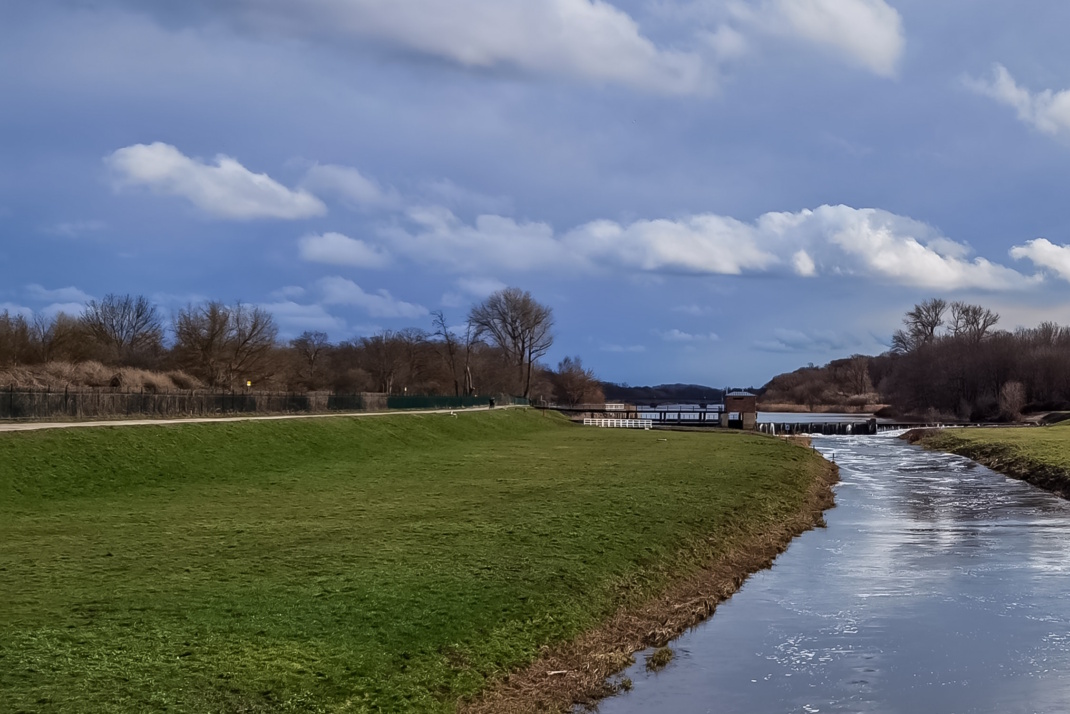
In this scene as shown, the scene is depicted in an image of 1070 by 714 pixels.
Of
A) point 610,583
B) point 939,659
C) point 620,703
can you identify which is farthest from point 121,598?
point 939,659

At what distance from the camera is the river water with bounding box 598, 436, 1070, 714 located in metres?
12.5

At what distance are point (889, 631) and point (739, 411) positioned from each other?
9446cm

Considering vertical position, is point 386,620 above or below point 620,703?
above

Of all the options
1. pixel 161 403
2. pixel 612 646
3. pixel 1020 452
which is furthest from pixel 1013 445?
pixel 612 646

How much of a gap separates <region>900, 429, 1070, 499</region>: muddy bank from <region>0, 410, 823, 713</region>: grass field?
→ 529 inches

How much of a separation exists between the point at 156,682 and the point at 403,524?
11779 millimetres

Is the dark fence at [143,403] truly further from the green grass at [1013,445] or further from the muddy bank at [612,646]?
the green grass at [1013,445]

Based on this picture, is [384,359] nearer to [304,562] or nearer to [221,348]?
[221,348]

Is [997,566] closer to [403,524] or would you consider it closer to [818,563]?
[818,563]

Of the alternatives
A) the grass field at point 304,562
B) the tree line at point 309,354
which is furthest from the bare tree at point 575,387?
the grass field at point 304,562

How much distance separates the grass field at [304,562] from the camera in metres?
10.4

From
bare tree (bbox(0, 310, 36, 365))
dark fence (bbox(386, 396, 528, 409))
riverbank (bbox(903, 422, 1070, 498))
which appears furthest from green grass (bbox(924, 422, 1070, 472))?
bare tree (bbox(0, 310, 36, 365))

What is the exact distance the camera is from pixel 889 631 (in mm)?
15797

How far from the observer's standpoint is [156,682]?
9688 mm
